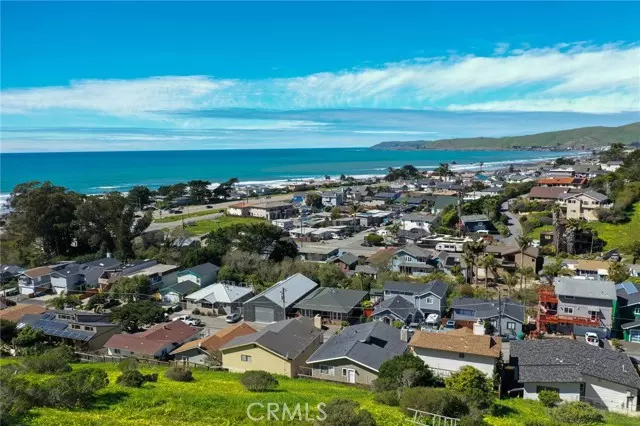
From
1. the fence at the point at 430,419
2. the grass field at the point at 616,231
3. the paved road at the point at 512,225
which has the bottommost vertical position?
the paved road at the point at 512,225

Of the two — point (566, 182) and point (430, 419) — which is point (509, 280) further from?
point (566, 182)

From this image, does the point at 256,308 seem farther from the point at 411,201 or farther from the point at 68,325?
the point at 411,201

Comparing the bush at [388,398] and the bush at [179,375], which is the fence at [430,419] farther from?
the bush at [179,375]

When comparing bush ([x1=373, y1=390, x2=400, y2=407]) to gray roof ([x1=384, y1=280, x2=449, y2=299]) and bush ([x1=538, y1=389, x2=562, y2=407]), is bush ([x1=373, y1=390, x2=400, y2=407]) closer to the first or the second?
bush ([x1=538, y1=389, x2=562, y2=407])

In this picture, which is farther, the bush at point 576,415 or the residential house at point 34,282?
the residential house at point 34,282

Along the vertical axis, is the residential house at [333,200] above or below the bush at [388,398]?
below

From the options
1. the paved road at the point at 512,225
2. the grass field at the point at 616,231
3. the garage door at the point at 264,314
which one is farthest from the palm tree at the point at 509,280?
the garage door at the point at 264,314

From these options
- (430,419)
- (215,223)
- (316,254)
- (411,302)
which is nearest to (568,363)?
(430,419)
